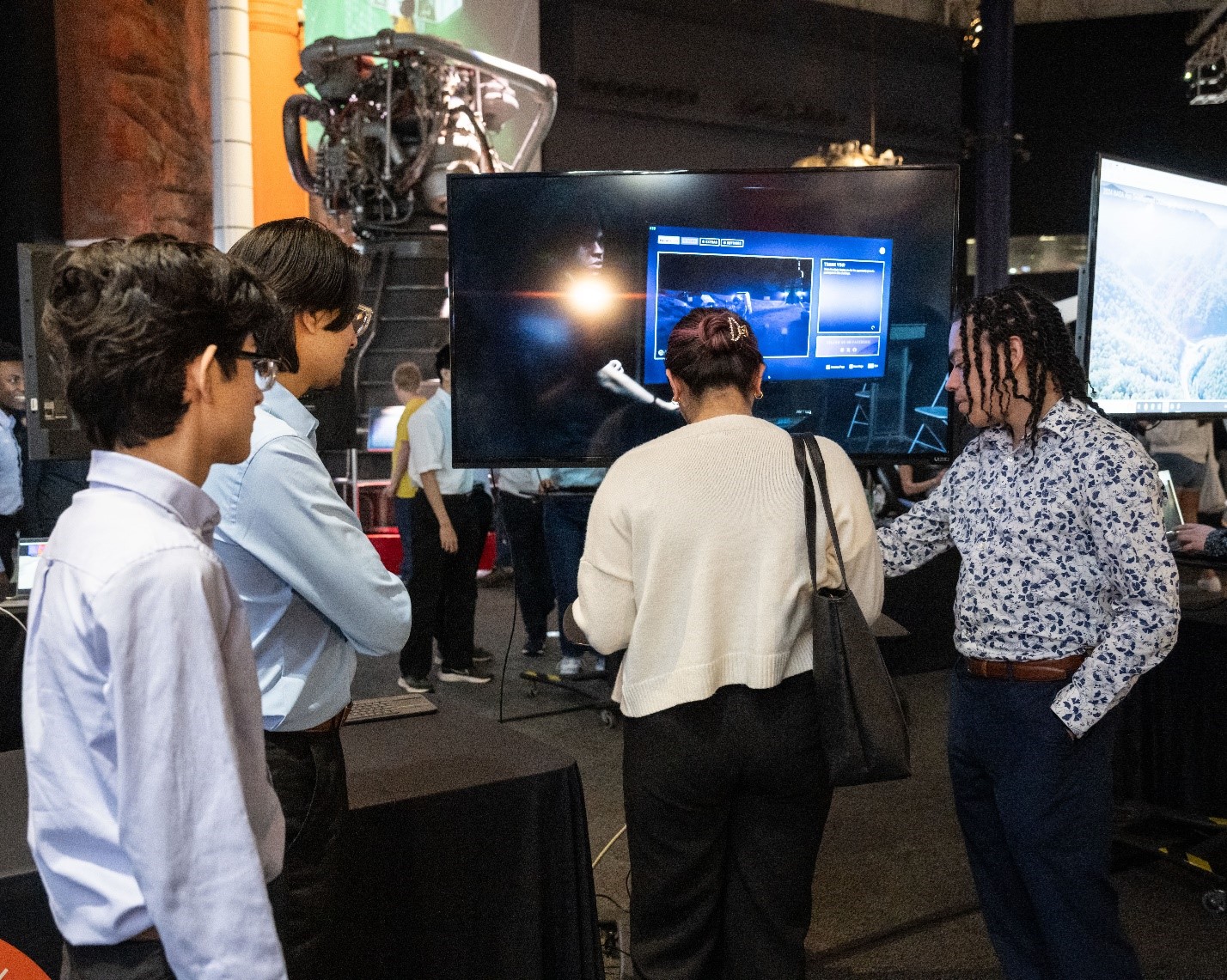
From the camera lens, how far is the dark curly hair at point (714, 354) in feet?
6.20

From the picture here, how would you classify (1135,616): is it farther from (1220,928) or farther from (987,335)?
(1220,928)

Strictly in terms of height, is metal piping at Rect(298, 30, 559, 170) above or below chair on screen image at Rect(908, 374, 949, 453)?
above

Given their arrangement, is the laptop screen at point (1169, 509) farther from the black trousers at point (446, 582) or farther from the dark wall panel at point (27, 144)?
the dark wall panel at point (27, 144)

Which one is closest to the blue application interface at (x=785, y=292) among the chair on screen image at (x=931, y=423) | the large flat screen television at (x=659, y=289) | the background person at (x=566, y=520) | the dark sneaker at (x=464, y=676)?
the large flat screen television at (x=659, y=289)

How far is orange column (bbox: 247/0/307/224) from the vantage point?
8.75 m

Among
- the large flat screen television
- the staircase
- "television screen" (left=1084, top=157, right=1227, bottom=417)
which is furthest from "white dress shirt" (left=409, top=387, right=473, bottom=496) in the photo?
the staircase

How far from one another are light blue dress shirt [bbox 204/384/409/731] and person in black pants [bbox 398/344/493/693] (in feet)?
11.8

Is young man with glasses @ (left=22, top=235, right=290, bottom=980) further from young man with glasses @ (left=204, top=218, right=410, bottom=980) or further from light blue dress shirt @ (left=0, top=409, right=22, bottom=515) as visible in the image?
light blue dress shirt @ (left=0, top=409, right=22, bottom=515)

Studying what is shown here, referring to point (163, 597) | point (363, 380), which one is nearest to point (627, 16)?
point (363, 380)

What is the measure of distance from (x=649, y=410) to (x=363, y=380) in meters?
6.86

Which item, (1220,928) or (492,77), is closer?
(1220,928)

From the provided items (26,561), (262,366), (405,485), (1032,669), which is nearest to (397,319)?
(405,485)

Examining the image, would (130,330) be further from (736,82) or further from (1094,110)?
(1094,110)

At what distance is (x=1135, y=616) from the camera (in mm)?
1862
